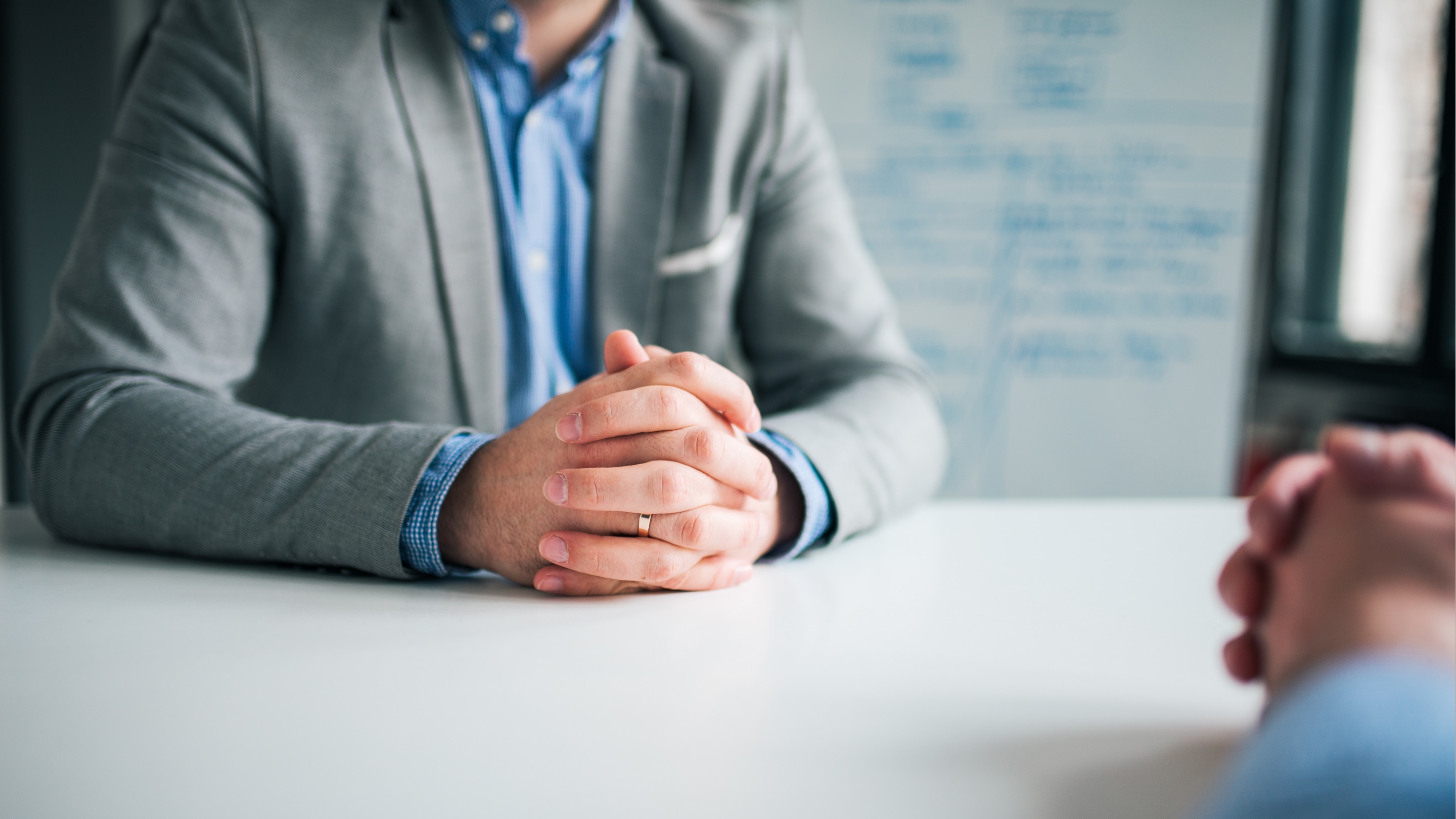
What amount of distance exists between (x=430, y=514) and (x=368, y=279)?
1.41 feet

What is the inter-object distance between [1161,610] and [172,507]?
702 millimetres

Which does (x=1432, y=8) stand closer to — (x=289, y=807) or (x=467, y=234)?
(x=467, y=234)

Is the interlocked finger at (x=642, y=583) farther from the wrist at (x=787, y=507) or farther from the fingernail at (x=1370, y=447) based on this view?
the fingernail at (x=1370, y=447)

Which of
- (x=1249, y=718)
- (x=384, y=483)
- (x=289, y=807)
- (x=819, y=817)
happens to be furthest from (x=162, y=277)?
(x=1249, y=718)

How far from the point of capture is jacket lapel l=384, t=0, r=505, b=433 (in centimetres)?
97

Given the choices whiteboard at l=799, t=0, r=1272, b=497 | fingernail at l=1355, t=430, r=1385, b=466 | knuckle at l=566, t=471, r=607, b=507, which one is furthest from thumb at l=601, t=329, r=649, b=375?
whiteboard at l=799, t=0, r=1272, b=497

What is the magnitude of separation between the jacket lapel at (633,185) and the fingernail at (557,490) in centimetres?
48

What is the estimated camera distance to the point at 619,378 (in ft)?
2.25

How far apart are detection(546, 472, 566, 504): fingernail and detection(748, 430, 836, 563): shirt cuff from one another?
183mm

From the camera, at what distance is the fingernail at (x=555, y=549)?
619mm

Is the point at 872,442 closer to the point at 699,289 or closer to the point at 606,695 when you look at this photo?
the point at 699,289

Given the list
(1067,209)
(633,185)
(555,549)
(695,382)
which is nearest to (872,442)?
(695,382)

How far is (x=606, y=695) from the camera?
46 cm

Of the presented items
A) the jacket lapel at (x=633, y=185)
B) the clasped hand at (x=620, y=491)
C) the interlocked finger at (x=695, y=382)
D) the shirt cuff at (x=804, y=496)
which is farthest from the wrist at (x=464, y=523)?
the jacket lapel at (x=633, y=185)
